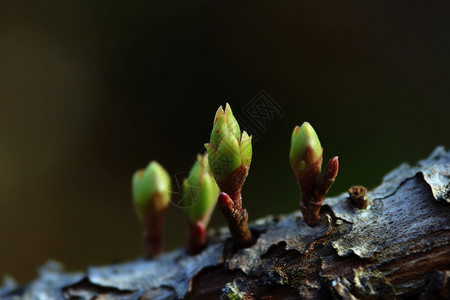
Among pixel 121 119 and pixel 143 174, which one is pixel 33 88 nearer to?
pixel 121 119

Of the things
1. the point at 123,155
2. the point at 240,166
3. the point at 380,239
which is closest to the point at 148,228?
the point at 240,166

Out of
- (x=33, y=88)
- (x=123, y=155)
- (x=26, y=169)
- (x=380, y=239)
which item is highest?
(x=33, y=88)

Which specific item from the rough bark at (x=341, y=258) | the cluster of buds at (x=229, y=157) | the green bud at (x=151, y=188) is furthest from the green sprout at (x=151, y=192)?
the cluster of buds at (x=229, y=157)

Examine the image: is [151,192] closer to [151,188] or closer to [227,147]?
[151,188]

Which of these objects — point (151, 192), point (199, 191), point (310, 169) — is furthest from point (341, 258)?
point (151, 192)

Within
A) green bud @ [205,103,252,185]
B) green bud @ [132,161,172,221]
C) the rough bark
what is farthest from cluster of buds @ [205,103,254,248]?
green bud @ [132,161,172,221]

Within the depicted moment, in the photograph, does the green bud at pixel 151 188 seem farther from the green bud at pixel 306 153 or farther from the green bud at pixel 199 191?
the green bud at pixel 306 153
